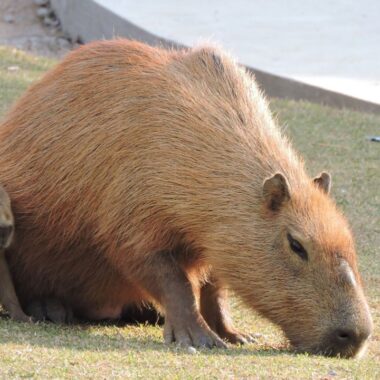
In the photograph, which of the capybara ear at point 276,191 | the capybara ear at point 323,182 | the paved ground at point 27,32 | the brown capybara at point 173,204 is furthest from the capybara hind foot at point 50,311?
the paved ground at point 27,32

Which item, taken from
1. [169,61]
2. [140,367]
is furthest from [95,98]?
[140,367]

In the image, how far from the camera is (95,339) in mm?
5910

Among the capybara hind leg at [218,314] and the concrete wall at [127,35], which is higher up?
the concrete wall at [127,35]

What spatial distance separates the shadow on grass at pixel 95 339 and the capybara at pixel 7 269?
0.07m

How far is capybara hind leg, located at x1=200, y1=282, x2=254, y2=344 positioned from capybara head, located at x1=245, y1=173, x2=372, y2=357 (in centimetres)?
53

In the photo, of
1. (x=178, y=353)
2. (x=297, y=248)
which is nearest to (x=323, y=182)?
(x=297, y=248)

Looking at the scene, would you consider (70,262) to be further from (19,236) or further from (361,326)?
(361,326)

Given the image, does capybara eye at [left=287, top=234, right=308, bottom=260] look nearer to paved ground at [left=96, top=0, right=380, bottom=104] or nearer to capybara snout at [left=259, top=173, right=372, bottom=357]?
capybara snout at [left=259, top=173, right=372, bottom=357]

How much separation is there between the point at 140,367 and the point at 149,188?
121 cm

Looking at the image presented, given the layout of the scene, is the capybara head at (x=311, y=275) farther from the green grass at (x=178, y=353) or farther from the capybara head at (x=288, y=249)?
the green grass at (x=178, y=353)

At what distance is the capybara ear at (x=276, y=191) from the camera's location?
583 cm

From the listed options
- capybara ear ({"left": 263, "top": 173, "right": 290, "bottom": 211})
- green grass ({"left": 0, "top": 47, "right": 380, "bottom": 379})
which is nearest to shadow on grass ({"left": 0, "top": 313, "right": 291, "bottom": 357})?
green grass ({"left": 0, "top": 47, "right": 380, "bottom": 379})

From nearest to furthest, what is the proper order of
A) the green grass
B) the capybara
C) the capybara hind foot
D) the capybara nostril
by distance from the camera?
the green grass, the capybara nostril, the capybara, the capybara hind foot

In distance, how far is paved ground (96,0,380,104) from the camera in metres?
12.7
